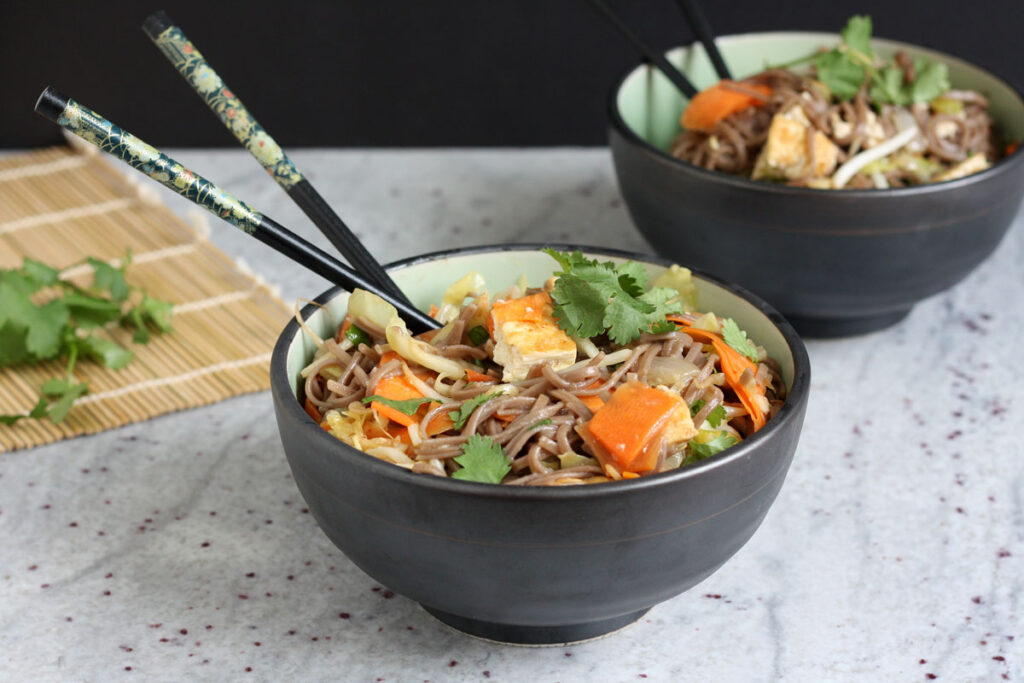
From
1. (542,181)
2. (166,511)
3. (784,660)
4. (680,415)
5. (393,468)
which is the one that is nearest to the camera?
(393,468)

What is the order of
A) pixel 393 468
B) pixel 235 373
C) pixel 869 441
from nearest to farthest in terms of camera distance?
pixel 393 468, pixel 869 441, pixel 235 373

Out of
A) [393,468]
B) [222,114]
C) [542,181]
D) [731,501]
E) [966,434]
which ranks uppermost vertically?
[222,114]

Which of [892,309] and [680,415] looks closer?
[680,415]

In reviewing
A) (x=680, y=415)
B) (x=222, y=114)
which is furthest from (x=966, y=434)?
(x=222, y=114)

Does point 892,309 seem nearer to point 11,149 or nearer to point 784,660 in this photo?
point 784,660

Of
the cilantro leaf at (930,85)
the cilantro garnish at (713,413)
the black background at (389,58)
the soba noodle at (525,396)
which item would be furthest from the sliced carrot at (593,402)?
the black background at (389,58)

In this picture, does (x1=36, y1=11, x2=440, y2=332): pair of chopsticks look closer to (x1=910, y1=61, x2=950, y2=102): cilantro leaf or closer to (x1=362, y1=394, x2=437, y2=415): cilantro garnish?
(x1=362, y1=394, x2=437, y2=415): cilantro garnish
